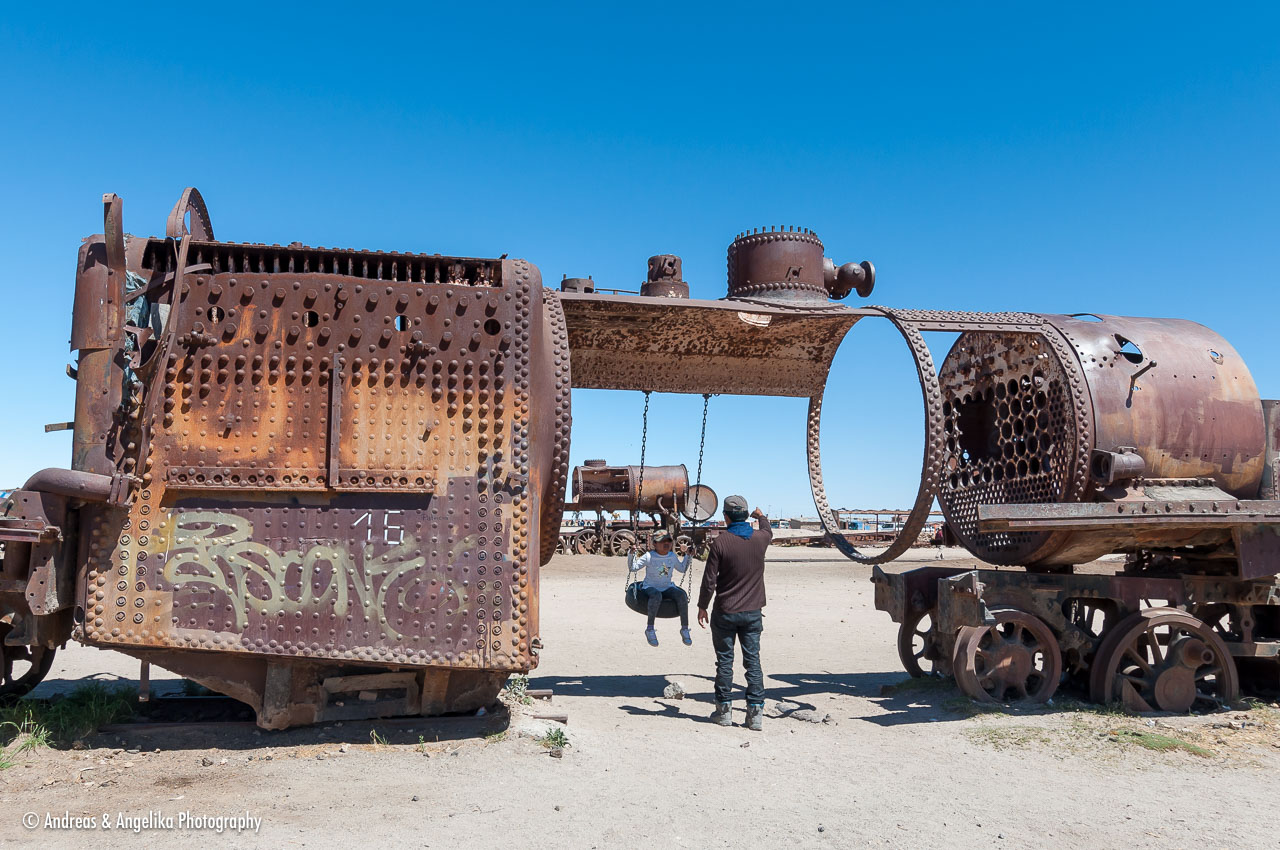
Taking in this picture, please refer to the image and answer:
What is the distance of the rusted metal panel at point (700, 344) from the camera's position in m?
7.11

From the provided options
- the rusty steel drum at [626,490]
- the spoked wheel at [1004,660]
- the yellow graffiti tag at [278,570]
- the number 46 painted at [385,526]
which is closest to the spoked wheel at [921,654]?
the spoked wheel at [1004,660]

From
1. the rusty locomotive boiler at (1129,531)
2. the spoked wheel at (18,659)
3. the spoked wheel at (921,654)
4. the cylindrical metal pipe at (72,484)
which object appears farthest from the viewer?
the spoked wheel at (921,654)

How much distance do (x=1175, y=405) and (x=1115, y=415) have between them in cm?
57

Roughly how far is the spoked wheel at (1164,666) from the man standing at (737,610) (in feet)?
9.25

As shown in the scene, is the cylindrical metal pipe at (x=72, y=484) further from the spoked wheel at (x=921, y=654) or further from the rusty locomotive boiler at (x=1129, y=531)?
the spoked wheel at (x=921, y=654)

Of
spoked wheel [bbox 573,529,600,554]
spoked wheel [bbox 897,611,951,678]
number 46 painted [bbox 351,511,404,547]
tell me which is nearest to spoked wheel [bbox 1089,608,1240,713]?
spoked wheel [bbox 897,611,951,678]

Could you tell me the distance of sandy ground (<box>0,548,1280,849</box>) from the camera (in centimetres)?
428

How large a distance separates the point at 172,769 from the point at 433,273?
336cm

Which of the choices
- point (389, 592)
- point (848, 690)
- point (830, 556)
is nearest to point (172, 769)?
point (389, 592)

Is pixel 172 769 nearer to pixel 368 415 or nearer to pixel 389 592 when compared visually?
pixel 389 592

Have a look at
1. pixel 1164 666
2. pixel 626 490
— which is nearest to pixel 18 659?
pixel 1164 666

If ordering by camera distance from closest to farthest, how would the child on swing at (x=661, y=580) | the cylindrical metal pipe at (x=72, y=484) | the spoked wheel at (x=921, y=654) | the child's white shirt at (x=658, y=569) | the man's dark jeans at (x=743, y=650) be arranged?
the cylindrical metal pipe at (x=72, y=484) < the man's dark jeans at (x=743, y=650) < the child on swing at (x=661, y=580) < the child's white shirt at (x=658, y=569) < the spoked wheel at (x=921, y=654)

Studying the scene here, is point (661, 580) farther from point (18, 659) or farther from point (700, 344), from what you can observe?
point (18, 659)

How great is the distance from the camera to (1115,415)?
278 inches
